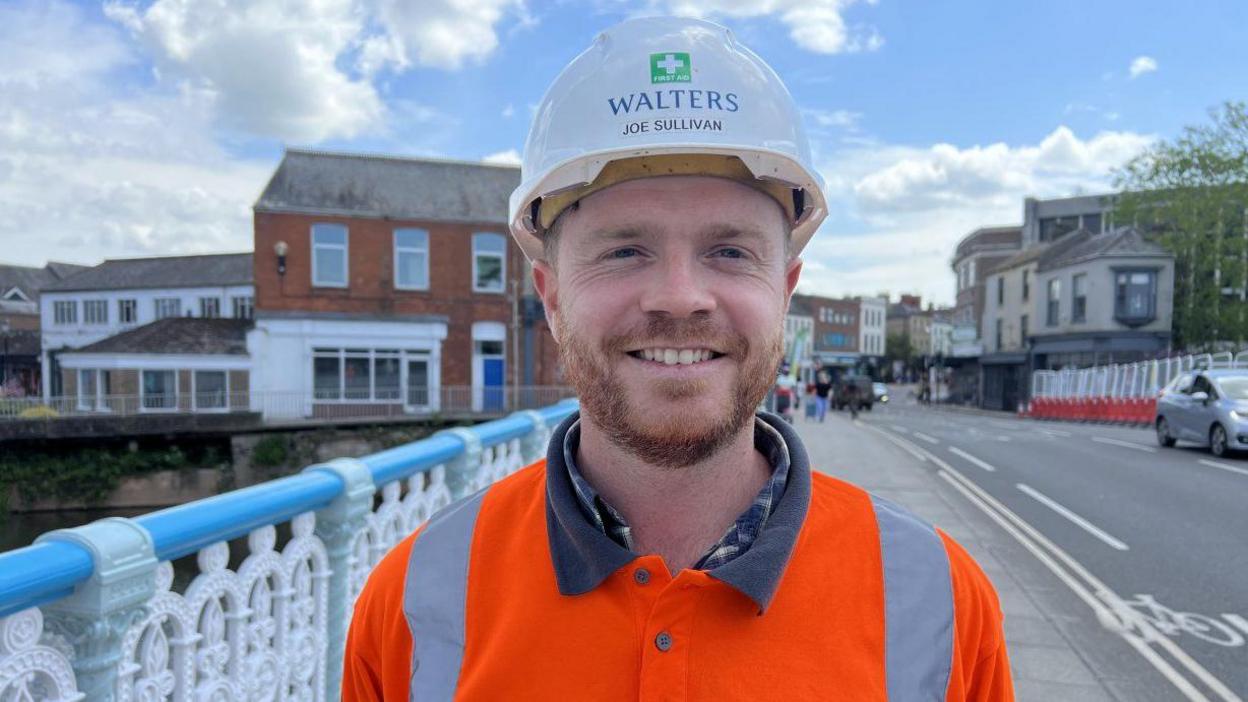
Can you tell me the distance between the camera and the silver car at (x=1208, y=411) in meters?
12.4

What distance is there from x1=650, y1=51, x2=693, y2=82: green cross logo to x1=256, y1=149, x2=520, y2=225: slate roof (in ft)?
91.0

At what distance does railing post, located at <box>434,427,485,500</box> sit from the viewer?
13.2 ft

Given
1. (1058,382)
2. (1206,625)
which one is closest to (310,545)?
(1206,625)

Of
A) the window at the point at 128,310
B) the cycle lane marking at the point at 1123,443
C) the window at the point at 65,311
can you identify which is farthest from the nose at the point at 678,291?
the window at the point at 65,311

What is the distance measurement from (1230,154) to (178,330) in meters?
43.5

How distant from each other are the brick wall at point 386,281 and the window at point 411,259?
191mm

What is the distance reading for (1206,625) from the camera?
5.00 meters

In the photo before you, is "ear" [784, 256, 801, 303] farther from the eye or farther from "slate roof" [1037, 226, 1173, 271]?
"slate roof" [1037, 226, 1173, 271]

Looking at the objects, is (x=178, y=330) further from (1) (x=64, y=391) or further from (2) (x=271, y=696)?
(2) (x=271, y=696)

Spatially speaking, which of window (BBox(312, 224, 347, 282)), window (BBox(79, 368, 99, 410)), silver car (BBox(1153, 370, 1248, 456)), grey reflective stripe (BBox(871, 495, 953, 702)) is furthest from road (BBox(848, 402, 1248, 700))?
window (BBox(79, 368, 99, 410))

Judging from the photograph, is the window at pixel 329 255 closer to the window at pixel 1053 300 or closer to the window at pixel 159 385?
the window at pixel 159 385

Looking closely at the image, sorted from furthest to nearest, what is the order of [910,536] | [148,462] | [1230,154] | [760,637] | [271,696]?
[1230,154] < [148,462] < [271,696] < [910,536] < [760,637]

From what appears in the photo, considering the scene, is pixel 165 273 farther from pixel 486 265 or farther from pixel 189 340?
pixel 486 265

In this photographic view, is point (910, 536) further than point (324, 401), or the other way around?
point (324, 401)
